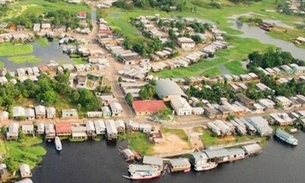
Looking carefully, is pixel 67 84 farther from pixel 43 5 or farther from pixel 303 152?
pixel 43 5

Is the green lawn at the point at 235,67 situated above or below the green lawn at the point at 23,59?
above

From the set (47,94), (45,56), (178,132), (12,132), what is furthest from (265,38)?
(12,132)

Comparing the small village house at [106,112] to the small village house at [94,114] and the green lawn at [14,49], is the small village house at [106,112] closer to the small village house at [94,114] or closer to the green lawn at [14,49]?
A: the small village house at [94,114]

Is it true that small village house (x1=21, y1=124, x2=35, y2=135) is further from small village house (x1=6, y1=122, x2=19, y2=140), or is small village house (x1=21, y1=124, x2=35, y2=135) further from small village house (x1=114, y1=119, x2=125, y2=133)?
small village house (x1=114, y1=119, x2=125, y2=133)

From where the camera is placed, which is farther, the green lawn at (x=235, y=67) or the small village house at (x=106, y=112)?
the green lawn at (x=235, y=67)

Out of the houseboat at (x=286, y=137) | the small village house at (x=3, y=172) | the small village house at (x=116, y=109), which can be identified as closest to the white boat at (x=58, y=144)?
the small village house at (x=3, y=172)

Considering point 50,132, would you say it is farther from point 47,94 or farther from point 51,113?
point 47,94
